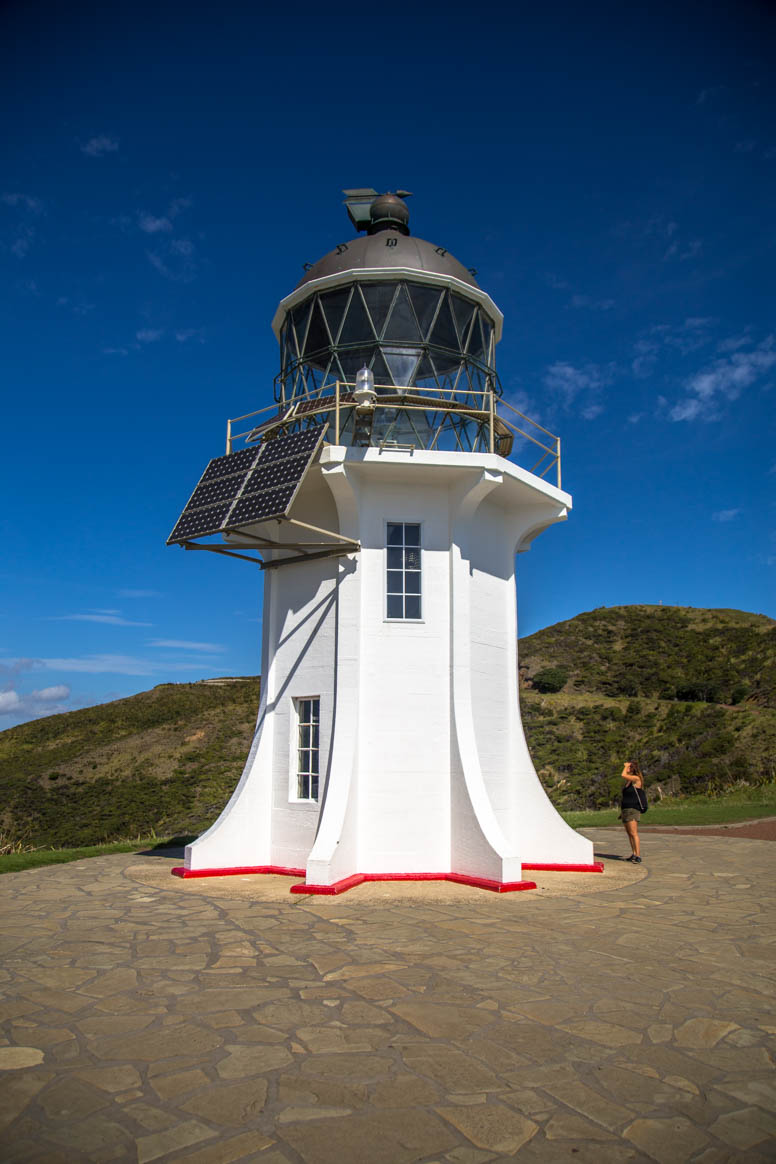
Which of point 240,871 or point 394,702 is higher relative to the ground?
point 394,702

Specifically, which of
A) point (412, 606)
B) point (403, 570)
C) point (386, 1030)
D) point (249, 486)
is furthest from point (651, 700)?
point (386, 1030)

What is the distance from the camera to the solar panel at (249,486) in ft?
33.9

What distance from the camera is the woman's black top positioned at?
1234 cm

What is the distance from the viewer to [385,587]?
11.5 metres

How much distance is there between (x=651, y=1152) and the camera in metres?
3.76

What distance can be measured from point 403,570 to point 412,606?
0.52 meters

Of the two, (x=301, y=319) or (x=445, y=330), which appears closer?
(x=445, y=330)

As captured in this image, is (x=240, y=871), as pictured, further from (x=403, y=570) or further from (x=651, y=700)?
(x=651, y=700)

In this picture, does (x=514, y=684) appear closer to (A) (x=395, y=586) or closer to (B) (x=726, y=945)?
(A) (x=395, y=586)

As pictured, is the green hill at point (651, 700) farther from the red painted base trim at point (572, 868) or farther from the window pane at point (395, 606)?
the window pane at point (395, 606)

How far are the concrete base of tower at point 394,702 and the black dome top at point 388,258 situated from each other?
9.93 ft

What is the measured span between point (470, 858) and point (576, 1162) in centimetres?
707

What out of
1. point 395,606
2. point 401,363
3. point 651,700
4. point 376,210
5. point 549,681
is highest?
point 376,210

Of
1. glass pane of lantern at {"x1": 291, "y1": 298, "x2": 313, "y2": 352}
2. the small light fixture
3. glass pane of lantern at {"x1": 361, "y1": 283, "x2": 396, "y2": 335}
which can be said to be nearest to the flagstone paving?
the small light fixture
